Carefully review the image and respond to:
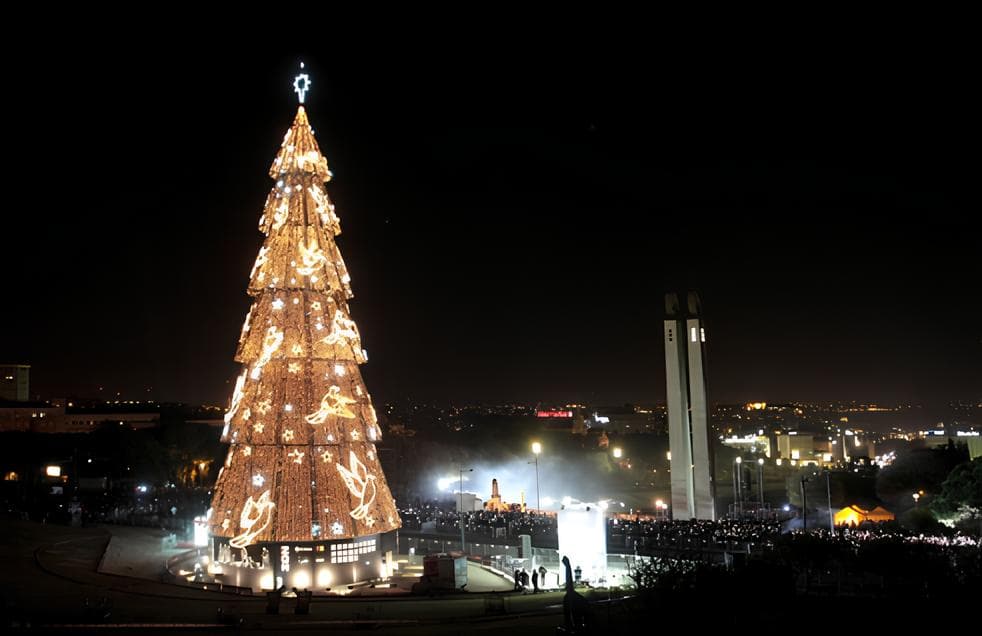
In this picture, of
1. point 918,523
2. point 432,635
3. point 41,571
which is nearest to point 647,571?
point 432,635

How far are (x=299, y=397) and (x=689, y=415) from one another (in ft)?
90.2

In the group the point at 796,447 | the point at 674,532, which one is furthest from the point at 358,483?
the point at 796,447

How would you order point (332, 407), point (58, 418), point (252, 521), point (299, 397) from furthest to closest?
point (58, 418) < point (332, 407) < point (299, 397) < point (252, 521)

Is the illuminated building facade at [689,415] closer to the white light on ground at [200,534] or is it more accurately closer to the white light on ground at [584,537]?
the white light on ground at [584,537]

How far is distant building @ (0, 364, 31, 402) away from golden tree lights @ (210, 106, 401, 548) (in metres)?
96.9

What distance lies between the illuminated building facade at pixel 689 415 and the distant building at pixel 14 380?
9110cm

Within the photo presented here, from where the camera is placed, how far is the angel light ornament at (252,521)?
2252 cm

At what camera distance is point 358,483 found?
2364cm

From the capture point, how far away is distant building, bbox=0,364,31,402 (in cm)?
10538

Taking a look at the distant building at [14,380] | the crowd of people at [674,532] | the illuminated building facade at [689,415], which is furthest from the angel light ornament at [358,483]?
the distant building at [14,380]

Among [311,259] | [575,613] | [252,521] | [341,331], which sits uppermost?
[311,259]

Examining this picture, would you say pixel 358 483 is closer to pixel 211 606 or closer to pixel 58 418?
pixel 211 606

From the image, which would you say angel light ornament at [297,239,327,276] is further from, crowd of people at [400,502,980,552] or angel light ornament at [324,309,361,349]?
crowd of people at [400,502,980,552]

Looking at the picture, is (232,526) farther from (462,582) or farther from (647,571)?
(647,571)
